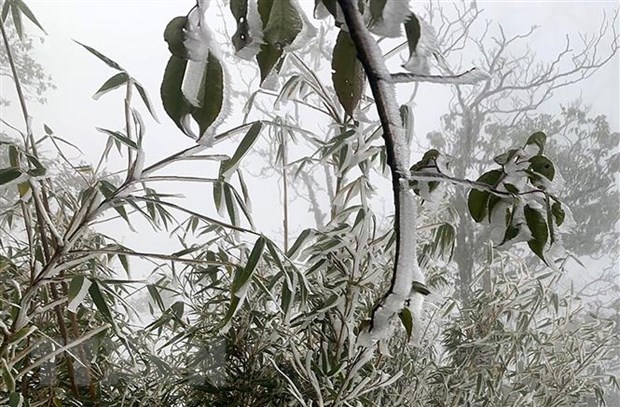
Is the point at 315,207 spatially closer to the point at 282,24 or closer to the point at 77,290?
the point at 77,290

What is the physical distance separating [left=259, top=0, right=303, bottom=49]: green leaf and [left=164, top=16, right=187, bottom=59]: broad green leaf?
0.04 m

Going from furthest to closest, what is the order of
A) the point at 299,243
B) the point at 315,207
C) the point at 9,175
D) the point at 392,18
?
the point at 315,207 → the point at 299,243 → the point at 9,175 → the point at 392,18

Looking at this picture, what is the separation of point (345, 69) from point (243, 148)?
272 mm

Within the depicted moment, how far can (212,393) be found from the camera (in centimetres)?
71

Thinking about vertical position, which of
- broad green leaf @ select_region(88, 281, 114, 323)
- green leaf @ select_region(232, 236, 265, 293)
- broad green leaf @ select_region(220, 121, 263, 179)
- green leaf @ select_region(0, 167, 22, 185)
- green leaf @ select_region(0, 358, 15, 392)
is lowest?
green leaf @ select_region(0, 358, 15, 392)

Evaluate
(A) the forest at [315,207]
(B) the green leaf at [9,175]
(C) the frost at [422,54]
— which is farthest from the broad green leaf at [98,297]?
(C) the frost at [422,54]

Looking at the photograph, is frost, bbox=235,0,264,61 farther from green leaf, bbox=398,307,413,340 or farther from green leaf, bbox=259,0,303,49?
green leaf, bbox=398,307,413,340

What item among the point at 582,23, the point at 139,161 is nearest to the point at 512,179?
the point at 139,161

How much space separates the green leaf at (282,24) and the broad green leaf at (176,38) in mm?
35

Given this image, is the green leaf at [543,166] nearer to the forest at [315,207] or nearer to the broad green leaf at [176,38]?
the forest at [315,207]

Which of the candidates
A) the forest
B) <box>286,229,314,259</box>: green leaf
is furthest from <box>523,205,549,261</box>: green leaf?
<box>286,229,314,259</box>: green leaf

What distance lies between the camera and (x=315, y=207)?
1.15 m

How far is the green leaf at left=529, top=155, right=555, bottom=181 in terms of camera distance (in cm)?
45

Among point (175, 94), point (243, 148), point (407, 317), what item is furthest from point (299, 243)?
point (175, 94)
